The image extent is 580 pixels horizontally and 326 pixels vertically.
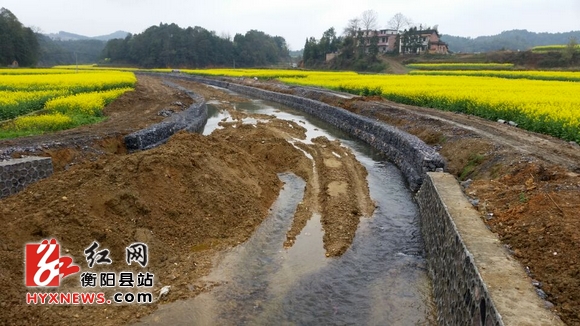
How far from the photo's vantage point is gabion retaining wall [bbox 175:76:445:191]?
1198 centimetres

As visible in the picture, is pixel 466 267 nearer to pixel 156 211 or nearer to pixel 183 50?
pixel 156 211

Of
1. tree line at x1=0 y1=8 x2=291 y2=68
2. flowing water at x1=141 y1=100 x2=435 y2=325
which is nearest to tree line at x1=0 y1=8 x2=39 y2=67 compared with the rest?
tree line at x1=0 y1=8 x2=291 y2=68

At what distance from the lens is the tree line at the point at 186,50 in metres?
99.8

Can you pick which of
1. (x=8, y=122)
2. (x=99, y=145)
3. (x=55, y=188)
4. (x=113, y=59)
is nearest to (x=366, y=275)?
(x=55, y=188)

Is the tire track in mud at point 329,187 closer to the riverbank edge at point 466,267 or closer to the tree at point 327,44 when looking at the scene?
the riverbank edge at point 466,267

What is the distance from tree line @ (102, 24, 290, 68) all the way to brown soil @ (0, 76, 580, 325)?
9223cm

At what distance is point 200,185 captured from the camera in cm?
948

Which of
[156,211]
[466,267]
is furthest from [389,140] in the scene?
[466,267]

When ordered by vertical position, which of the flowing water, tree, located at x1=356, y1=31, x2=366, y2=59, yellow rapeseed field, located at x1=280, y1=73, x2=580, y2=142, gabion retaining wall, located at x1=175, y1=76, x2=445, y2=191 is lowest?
the flowing water

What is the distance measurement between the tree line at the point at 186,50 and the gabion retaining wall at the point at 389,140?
3050 inches

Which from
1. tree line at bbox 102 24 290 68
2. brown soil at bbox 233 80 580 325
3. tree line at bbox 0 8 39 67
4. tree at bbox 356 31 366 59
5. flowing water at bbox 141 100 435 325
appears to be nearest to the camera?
brown soil at bbox 233 80 580 325

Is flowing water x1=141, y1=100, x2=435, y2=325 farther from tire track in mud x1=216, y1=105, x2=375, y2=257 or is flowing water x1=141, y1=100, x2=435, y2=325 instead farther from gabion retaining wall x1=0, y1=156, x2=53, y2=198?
gabion retaining wall x1=0, y1=156, x2=53, y2=198

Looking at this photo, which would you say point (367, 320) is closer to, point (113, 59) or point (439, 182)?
point (439, 182)

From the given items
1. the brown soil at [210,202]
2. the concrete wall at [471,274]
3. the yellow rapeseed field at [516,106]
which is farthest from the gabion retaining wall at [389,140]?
the yellow rapeseed field at [516,106]
